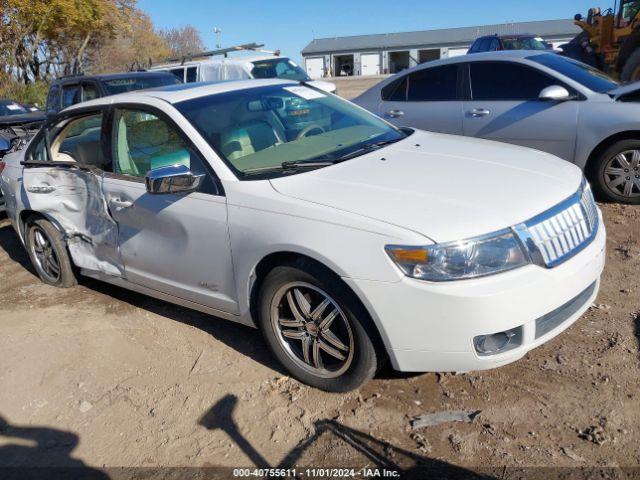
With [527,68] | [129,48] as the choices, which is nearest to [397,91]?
[527,68]

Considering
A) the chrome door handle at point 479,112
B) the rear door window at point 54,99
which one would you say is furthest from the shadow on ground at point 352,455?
the rear door window at point 54,99

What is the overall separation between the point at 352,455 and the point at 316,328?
688 millimetres

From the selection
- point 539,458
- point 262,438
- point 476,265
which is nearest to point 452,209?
point 476,265

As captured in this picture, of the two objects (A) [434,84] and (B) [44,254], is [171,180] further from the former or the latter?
(A) [434,84]

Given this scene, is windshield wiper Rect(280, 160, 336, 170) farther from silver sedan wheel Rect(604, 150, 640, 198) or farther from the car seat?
silver sedan wheel Rect(604, 150, 640, 198)

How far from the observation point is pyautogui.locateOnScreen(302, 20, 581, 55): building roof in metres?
53.1

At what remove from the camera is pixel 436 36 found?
58.7 meters

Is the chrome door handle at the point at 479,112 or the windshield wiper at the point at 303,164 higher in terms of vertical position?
the windshield wiper at the point at 303,164

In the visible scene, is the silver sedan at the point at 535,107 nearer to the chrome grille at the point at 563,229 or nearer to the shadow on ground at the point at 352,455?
the chrome grille at the point at 563,229

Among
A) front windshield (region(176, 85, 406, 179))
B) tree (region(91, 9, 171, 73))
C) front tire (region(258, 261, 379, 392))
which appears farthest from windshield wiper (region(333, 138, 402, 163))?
tree (region(91, 9, 171, 73))

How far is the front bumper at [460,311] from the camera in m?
2.59

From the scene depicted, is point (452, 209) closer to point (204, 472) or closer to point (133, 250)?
point (204, 472)

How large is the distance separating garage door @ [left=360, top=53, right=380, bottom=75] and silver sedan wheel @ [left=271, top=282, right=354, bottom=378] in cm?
5851

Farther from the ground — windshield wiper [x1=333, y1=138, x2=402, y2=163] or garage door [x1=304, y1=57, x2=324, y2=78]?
windshield wiper [x1=333, y1=138, x2=402, y2=163]
